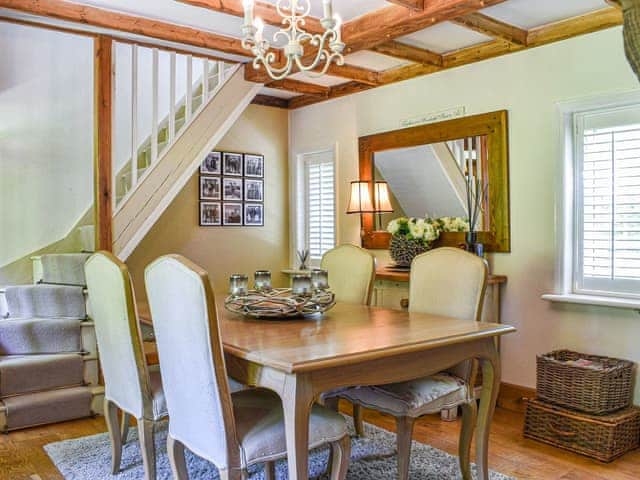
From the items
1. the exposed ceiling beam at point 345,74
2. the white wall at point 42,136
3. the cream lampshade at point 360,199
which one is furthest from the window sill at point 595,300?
the white wall at point 42,136

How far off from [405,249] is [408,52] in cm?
136

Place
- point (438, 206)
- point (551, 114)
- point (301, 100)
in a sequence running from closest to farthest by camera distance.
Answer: point (551, 114), point (438, 206), point (301, 100)

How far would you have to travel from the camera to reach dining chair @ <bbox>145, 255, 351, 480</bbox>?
1812 mm

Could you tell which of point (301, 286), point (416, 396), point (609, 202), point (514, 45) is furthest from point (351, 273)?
point (514, 45)

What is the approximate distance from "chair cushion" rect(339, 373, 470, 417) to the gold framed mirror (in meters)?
1.58

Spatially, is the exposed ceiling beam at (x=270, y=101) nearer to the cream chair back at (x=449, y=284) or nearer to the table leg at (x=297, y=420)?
the cream chair back at (x=449, y=284)

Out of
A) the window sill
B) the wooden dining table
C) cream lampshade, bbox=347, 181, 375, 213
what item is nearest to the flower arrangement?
cream lampshade, bbox=347, 181, 375, 213

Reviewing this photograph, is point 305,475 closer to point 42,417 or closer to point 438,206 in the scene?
point 42,417

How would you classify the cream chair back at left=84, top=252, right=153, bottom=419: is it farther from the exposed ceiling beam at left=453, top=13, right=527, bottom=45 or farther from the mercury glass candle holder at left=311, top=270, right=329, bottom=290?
the exposed ceiling beam at left=453, top=13, right=527, bottom=45

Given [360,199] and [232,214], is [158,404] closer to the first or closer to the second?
[360,199]

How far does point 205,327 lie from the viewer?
1.79 meters

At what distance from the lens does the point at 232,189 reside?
528 centimetres

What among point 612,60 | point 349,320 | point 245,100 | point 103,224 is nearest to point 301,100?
point 245,100

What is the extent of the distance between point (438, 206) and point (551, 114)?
1.03 metres
